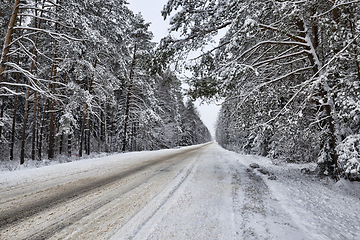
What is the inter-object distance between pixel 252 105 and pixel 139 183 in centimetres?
470

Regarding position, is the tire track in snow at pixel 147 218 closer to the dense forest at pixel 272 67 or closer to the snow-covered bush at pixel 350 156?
the dense forest at pixel 272 67

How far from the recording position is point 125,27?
14469 mm

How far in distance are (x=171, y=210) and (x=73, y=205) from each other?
184 centimetres

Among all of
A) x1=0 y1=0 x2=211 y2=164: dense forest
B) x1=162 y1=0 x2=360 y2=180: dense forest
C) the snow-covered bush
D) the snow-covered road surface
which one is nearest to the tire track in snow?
the snow-covered road surface

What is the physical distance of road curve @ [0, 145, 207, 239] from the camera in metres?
2.37

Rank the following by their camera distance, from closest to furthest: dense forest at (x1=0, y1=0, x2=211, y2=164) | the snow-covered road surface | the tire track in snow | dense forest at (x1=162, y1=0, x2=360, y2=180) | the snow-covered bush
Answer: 1. the tire track in snow
2. the snow-covered road surface
3. the snow-covered bush
4. dense forest at (x1=162, y1=0, x2=360, y2=180)
5. dense forest at (x1=0, y1=0, x2=211, y2=164)

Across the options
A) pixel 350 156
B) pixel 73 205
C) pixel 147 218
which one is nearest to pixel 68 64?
pixel 73 205

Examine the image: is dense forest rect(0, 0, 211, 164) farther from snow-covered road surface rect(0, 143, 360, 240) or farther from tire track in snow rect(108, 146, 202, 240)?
tire track in snow rect(108, 146, 202, 240)

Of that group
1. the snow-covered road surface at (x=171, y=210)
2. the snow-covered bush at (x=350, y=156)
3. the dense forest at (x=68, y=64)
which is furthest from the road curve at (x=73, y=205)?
the snow-covered bush at (x=350, y=156)

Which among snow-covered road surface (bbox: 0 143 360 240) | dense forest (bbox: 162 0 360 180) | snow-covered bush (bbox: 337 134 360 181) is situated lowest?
snow-covered road surface (bbox: 0 143 360 240)

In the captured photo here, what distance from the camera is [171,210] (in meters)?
3.03

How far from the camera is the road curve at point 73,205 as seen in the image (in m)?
2.37

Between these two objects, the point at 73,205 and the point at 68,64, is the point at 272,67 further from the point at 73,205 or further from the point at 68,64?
the point at 68,64

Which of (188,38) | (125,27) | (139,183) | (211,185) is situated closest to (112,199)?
(139,183)
